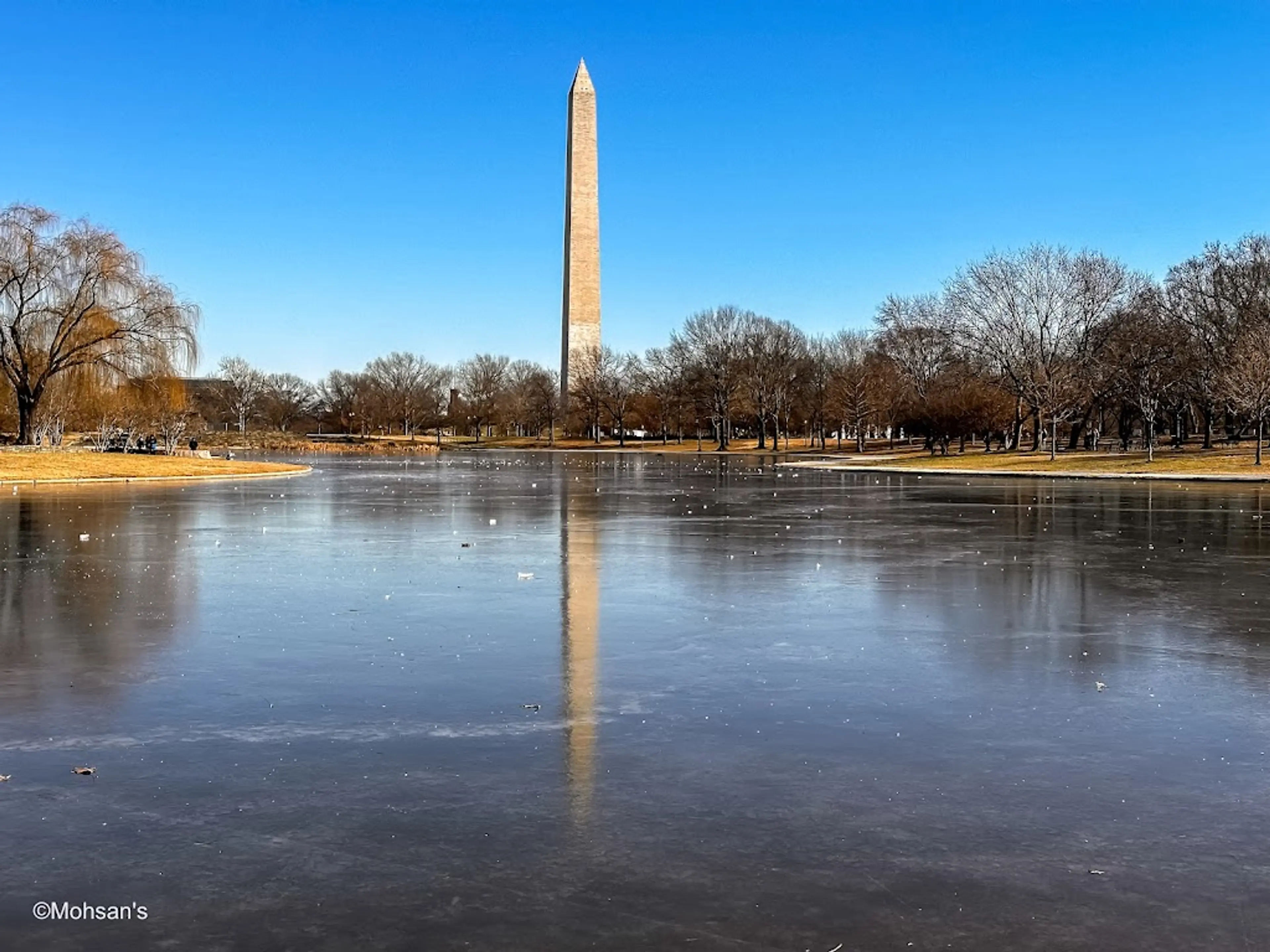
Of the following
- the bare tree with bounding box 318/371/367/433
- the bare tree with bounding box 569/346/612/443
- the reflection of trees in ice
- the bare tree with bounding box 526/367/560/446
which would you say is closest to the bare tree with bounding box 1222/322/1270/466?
the reflection of trees in ice

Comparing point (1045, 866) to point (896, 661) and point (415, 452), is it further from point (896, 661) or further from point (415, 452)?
point (415, 452)

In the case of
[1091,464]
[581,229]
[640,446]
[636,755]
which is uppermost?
[581,229]

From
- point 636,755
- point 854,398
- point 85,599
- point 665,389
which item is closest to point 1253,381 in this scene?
point 854,398

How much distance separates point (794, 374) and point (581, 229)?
23.7 meters

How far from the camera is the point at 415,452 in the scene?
314ft

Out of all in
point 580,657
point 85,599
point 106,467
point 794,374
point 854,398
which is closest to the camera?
point 580,657

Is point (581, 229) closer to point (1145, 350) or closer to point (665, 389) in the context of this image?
point (665, 389)

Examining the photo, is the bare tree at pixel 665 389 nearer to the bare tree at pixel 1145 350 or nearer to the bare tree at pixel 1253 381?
the bare tree at pixel 1145 350

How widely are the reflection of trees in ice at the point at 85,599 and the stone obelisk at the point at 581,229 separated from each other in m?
65.3

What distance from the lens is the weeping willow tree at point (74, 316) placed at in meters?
45.8

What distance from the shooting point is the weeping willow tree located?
4584 centimetres

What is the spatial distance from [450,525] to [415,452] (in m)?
75.4

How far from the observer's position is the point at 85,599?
12133 millimetres

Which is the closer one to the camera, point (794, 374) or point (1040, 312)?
point (1040, 312)
